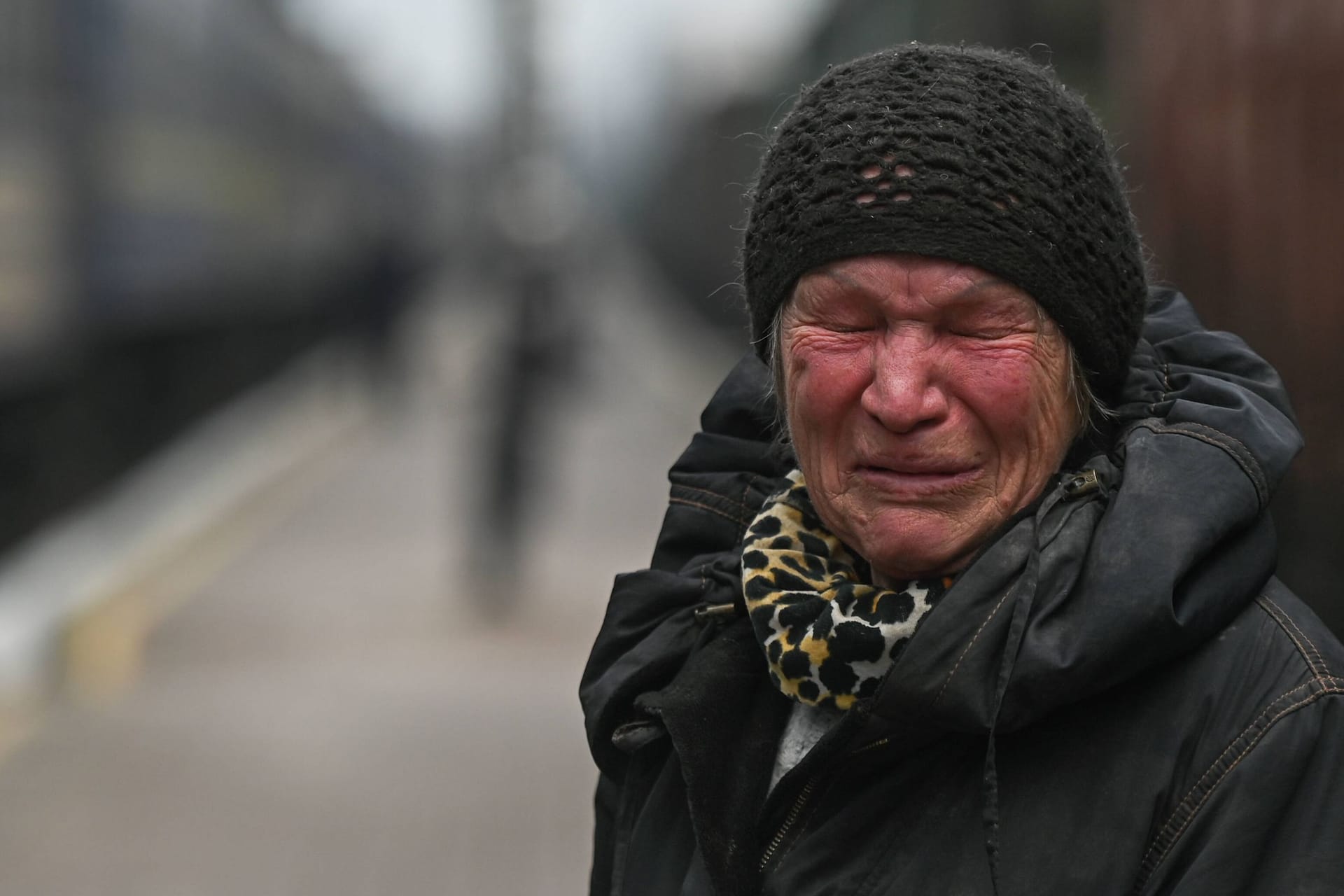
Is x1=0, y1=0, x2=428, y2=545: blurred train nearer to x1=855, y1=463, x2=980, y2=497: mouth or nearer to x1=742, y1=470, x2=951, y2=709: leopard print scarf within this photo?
x1=742, y1=470, x2=951, y2=709: leopard print scarf

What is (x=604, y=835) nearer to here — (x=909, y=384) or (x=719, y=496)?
(x=719, y=496)

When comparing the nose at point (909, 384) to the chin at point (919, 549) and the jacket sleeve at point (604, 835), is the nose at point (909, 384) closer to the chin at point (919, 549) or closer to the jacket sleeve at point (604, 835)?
the chin at point (919, 549)

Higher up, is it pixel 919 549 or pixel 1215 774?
pixel 919 549

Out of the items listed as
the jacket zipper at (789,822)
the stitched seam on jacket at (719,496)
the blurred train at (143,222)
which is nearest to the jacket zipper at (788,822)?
the jacket zipper at (789,822)

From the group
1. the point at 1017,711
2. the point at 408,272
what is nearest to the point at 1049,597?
the point at 1017,711

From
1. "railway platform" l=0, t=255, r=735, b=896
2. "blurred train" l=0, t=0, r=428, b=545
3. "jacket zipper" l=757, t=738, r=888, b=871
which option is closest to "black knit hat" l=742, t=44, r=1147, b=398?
"jacket zipper" l=757, t=738, r=888, b=871

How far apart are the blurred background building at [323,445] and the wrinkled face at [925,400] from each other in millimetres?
362

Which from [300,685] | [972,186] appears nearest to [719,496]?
[972,186]

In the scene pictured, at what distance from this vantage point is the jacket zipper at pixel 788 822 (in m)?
1.62

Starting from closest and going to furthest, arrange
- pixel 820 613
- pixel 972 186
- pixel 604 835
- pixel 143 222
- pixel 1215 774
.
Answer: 1. pixel 1215 774
2. pixel 972 186
3. pixel 820 613
4. pixel 604 835
5. pixel 143 222

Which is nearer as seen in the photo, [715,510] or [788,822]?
[788,822]

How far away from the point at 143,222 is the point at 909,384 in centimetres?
1025

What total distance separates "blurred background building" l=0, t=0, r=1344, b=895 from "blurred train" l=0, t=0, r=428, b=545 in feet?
0.15

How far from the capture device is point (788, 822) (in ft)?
5.35
